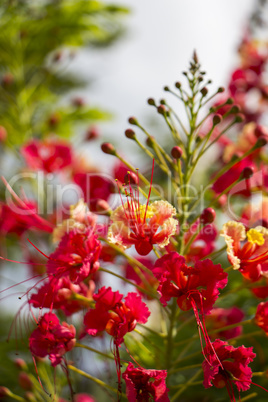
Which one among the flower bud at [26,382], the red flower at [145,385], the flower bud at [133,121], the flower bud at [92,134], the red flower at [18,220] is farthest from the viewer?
the flower bud at [92,134]

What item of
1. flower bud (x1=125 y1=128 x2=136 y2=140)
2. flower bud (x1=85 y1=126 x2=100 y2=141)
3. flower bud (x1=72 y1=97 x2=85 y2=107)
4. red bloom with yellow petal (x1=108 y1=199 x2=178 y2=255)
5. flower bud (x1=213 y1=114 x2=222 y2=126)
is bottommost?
red bloom with yellow petal (x1=108 y1=199 x2=178 y2=255)

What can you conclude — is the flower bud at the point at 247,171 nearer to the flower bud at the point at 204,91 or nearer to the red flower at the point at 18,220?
the flower bud at the point at 204,91

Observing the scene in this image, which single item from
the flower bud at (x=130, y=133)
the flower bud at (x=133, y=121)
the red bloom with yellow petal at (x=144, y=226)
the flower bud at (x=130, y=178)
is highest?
the flower bud at (x=133, y=121)

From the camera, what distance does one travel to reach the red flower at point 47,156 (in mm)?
2771

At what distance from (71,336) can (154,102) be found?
881 millimetres

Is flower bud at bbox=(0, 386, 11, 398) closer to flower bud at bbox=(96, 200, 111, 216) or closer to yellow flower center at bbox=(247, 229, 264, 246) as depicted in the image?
flower bud at bbox=(96, 200, 111, 216)

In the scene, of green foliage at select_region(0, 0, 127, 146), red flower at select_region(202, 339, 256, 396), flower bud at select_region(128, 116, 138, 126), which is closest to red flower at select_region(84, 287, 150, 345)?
red flower at select_region(202, 339, 256, 396)

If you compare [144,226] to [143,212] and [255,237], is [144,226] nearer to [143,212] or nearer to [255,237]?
[143,212]

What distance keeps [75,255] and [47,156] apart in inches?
55.1

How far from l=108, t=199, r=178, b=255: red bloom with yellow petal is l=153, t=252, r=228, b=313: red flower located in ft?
0.29

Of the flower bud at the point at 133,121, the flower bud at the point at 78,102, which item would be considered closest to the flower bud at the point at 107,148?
the flower bud at the point at 133,121

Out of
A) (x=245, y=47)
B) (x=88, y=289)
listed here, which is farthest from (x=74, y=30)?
(x=88, y=289)

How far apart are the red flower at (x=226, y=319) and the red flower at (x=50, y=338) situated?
0.84m

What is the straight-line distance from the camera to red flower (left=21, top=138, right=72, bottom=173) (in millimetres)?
2771
